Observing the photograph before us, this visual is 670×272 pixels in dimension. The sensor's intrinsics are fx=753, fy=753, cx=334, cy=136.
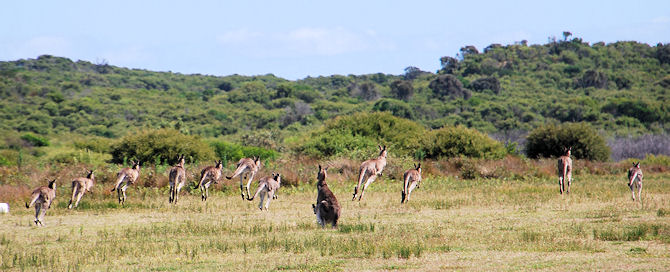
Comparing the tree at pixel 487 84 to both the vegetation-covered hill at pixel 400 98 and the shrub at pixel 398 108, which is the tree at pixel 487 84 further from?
the shrub at pixel 398 108

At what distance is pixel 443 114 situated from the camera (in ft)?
350

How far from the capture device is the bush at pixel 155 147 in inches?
1610

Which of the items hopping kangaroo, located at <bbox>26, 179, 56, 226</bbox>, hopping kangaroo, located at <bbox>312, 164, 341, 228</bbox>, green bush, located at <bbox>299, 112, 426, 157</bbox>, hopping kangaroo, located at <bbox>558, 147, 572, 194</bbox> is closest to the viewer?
hopping kangaroo, located at <bbox>312, 164, 341, 228</bbox>

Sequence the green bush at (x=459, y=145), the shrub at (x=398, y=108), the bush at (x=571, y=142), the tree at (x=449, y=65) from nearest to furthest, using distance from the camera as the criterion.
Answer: the green bush at (x=459, y=145)
the bush at (x=571, y=142)
the shrub at (x=398, y=108)
the tree at (x=449, y=65)

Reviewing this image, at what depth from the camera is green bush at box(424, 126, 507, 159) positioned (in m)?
41.3

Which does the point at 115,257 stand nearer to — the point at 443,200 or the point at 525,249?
the point at 525,249

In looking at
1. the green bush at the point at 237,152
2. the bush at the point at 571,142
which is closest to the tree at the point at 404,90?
the green bush at the point at 237,152

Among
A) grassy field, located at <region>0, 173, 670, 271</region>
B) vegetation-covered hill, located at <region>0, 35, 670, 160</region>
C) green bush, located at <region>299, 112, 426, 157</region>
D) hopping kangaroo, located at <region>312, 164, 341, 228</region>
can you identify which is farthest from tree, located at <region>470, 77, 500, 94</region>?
hopping kangaroo, located at <region>312, 164, 341, 228</region>

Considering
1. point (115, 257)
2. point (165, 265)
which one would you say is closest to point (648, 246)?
point (165, 265)

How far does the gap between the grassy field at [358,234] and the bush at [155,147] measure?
14.9 meters

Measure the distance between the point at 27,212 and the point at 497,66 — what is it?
12707 centimetres

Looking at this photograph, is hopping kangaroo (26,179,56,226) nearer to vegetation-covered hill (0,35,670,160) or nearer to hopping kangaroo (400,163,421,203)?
hopping kangaroo (400,163,421,203)

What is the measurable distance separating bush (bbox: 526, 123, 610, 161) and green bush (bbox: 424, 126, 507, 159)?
3.73 metres

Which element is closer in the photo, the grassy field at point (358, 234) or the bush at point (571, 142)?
the grassy field at point (358, 234)
